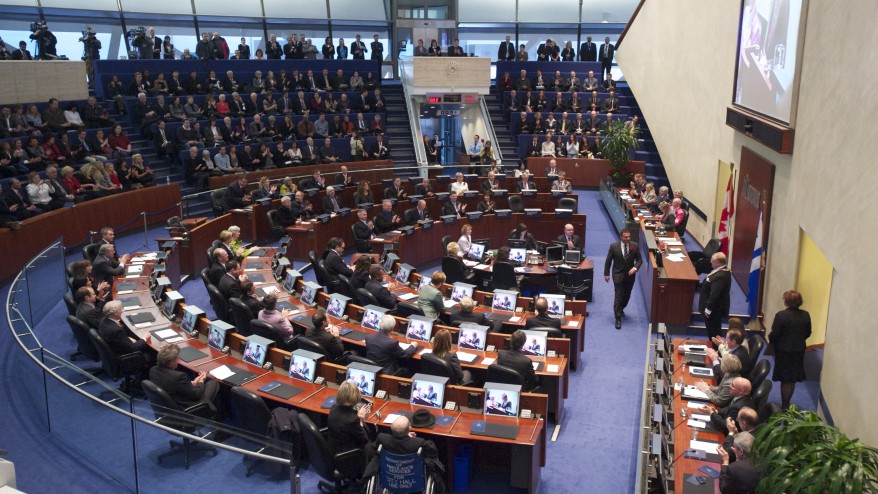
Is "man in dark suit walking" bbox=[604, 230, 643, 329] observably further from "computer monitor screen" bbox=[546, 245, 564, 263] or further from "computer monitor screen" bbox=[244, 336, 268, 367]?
"computer monitor screen" bbox=[244, 336, 268, 367]

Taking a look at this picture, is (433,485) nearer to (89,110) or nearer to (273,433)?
(273,433)

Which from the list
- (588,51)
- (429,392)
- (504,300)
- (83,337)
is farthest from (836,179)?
(588,51)

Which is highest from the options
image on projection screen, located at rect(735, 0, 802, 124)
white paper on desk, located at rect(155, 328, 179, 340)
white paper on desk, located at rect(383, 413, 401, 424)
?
image on projection screen, located at rect(735, 0, 802, 124)

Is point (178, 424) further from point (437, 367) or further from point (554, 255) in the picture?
point (554, 255)

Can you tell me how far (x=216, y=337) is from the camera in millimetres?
9023

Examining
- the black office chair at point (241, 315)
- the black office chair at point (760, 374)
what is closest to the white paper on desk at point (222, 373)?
the black office chair at point (241, 315)

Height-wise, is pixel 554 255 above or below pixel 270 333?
below

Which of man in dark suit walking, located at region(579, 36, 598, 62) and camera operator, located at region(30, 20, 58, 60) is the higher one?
camera operator, located at region(30, 20, 58, 60)

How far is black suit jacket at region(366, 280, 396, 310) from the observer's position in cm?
1056

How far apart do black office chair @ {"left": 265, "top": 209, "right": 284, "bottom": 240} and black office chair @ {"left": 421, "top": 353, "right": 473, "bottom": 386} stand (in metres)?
7.55

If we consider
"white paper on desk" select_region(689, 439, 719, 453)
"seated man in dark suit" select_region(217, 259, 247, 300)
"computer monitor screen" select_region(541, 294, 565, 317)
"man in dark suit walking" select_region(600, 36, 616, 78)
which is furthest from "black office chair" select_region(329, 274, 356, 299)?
"man in dark suit walking" select_region(600, 36, 616, 78)

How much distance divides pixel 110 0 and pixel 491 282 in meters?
16.6

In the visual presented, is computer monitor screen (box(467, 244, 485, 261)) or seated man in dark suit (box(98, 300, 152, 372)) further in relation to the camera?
computer monitor screen (box(467, 244, 485, 261))

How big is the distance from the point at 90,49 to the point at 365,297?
1512 cm
